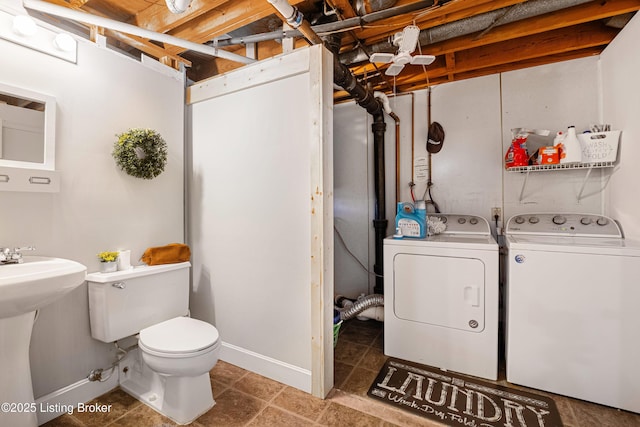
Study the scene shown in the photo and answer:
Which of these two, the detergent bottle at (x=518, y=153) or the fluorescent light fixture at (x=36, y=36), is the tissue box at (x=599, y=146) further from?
the fluorescent light fixture at (x=36, y=36)

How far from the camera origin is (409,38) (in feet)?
5.37

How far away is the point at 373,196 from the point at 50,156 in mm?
2537

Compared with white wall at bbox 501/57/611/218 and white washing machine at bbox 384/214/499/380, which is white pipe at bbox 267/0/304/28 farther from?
white wall at bbox 501/57/611/218

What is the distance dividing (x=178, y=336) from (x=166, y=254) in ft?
2.12

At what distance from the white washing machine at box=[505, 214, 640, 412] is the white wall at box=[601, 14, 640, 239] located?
0.24 meters

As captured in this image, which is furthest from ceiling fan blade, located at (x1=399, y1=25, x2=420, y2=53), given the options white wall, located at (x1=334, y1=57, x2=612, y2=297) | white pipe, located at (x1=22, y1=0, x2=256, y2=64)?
white wall, located at (x1=334, y1=57, x2=612, y2=297)

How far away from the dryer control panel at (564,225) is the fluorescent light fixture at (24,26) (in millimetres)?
A: 3303

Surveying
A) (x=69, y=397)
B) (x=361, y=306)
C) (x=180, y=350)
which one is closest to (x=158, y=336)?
(x=180, y=350)

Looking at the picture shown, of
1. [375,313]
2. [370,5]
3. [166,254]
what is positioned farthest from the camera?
[375,313]

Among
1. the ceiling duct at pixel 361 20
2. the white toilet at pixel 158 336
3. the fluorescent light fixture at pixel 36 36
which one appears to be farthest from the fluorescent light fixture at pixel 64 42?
the white toilet at pixel 158 336

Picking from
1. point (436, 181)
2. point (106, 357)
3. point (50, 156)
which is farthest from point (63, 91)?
point (436, 181)

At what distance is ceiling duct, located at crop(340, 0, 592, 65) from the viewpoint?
67.8 inches

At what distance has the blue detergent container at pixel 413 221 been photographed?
2256 millimetres

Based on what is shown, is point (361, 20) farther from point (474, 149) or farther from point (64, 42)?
point (64, 42)
